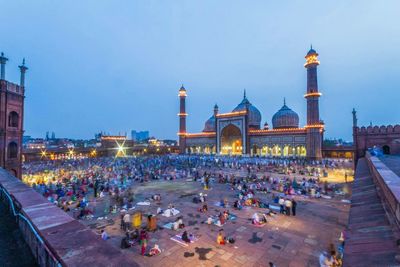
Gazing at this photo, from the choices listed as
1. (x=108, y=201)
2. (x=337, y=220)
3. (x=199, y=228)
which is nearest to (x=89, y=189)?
(x=108, y=201)

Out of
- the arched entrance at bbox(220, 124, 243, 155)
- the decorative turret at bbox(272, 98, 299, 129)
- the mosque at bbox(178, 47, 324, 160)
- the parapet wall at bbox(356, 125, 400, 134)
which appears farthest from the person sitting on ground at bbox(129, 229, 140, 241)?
the decorative turret at bbox(272, 98, 299, 129)

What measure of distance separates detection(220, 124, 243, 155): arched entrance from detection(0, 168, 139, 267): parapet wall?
1840 inches

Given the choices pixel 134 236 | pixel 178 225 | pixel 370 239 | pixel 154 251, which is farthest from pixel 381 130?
pixel 134 236

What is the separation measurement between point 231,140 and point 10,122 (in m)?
41.9

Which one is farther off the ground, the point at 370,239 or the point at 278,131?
the point at 278,131

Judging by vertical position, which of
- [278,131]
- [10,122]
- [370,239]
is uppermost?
[278,131]

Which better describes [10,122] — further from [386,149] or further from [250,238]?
[386,149]

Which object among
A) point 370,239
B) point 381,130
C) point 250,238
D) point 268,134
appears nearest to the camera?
point 370,239

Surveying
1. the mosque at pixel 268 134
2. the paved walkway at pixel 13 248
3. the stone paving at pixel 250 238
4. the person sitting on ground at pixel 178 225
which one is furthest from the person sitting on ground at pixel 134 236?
the mosque at pixel 268 134

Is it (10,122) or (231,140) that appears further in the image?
(231,140)

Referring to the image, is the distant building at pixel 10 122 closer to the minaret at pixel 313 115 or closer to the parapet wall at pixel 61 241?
the parapet wall at pixel 61 241

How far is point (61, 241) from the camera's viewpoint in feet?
7.32

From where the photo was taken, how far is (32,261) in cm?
264

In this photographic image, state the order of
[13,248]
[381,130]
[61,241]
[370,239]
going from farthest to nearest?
[381,130]
[370,239]
[13,248]
[61,241]
